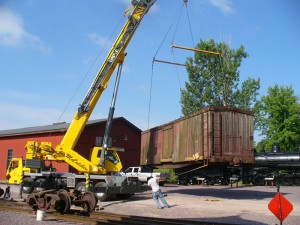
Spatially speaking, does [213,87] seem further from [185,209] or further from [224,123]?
[185,209]

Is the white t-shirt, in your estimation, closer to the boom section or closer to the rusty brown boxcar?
the rusty brown boxcar

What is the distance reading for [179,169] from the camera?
20312 mm

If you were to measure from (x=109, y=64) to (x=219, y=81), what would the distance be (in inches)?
1112

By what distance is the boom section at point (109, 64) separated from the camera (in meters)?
18.9

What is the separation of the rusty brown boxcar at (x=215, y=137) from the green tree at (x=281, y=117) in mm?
27038

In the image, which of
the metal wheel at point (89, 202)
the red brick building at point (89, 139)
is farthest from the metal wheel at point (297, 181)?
the metal wheel at point (89, 202)

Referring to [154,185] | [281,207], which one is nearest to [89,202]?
[154,185]

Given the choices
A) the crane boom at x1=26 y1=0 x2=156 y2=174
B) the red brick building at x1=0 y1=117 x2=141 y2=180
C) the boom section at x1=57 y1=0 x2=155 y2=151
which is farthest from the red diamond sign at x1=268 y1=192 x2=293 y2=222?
the red brick building at x1=0 y1=117 x2=141 y2=180

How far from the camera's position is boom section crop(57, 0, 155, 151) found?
61.9 ft

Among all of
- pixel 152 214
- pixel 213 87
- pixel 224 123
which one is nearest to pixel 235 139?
pixel 224 123

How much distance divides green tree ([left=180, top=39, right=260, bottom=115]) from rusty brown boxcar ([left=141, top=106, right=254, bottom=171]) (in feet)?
87.0

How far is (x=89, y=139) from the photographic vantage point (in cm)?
3222

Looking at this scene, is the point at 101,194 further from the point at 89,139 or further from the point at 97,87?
the point at 89,139

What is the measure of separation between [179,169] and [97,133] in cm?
1454
